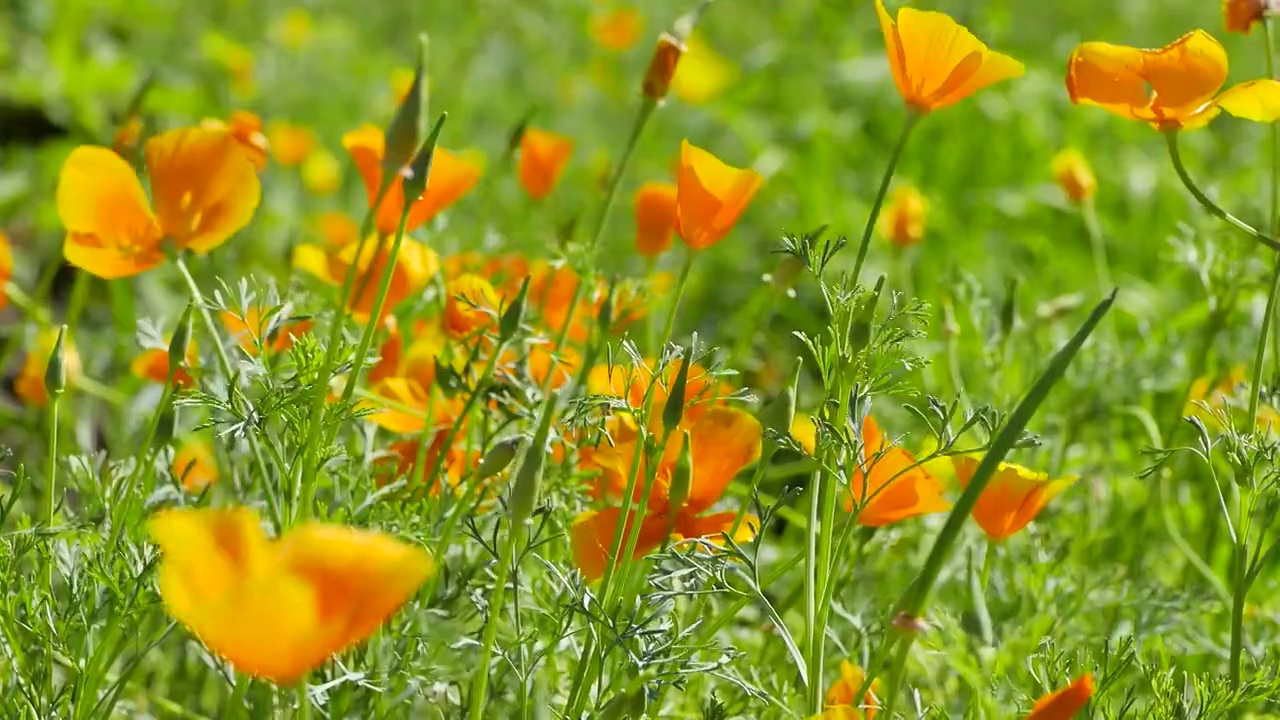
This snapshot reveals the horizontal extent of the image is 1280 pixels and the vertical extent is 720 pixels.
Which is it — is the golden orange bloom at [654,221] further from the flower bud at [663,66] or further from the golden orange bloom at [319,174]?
the golden orange bloom at [319,174]

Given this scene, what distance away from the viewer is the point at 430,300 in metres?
1.44

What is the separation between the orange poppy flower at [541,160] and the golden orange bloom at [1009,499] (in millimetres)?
770

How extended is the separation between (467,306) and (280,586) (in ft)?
1.97

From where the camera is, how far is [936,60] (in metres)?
0.94

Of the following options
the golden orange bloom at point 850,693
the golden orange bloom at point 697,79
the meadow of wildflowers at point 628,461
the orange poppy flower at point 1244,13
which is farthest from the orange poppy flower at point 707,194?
the golden orange bloom at point 697,79

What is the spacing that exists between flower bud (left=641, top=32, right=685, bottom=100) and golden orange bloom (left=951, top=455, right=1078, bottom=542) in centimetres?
36

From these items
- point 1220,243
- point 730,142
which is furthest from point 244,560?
point 730,142

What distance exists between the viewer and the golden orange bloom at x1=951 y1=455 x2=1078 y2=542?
955mm

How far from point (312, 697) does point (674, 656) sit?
247 mm

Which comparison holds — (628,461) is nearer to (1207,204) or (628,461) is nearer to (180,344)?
(180,344)

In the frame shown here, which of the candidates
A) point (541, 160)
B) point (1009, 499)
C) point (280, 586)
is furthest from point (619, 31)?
point (280, 586)

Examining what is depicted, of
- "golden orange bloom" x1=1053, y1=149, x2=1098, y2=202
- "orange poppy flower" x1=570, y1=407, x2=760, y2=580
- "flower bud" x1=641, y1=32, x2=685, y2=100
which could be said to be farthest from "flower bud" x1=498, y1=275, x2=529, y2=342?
"golden orange bloom" x1=1053, y1=149, x2=1098, y2=202

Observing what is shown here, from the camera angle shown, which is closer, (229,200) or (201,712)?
(229,200)

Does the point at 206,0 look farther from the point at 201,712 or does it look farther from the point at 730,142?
the point at 201,712
